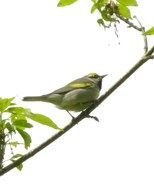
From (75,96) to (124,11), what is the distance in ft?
15.5

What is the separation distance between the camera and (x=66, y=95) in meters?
8.37

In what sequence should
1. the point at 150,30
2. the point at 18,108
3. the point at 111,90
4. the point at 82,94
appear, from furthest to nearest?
the point at 82,94 < the point at 18,108 < the point at 111,90 < the point at 150,30

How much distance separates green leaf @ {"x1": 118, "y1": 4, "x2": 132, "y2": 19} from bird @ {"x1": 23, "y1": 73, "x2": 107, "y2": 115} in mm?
4282

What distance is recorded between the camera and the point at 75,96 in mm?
8078

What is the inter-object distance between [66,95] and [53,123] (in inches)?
197

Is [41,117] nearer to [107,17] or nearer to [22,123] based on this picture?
[22,123]

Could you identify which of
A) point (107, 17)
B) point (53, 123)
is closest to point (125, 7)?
point (107, 17)

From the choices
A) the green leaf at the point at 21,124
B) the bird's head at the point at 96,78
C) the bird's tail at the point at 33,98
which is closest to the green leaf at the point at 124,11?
the green leaf at the point at 21,124

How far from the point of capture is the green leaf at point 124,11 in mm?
3383

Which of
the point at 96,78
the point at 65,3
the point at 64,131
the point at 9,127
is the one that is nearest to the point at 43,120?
the point at 64,131

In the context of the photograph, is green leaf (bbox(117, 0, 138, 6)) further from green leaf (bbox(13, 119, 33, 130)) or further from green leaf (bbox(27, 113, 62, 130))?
green leaf (bbox(13, 119, 33, 130))

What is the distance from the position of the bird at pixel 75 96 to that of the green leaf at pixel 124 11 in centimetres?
428

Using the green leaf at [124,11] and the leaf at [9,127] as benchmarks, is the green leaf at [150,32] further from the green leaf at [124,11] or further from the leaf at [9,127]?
the leaf at [9,127]

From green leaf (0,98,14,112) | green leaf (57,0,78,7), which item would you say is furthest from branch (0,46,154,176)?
green leaf (57,0,78,7)
